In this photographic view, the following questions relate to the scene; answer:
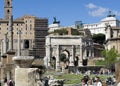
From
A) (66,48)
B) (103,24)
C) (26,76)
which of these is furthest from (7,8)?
(26,76)

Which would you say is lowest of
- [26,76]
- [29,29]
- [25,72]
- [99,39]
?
[26,76]

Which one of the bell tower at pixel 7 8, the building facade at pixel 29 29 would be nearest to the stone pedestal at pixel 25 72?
the building facade at pixel 29 29

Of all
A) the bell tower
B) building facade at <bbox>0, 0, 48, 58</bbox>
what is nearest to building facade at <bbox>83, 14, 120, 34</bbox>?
building facade at <bbox>0, 0, 48, 58</bbox>

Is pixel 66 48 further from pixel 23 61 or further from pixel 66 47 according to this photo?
pixel 23 61

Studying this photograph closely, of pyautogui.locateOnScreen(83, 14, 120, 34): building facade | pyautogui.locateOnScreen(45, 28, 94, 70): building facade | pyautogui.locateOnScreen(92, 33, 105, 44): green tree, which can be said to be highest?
pyautogui.locateOnScreen(83, 14, 120, 34): building facade

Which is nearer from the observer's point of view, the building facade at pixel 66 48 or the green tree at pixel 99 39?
the building facade at pixel 66 48

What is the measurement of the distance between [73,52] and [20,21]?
→ 40248 millimetres

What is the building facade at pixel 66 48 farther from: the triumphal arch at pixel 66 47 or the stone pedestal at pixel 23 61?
the stone pedestal at pixel 23 61

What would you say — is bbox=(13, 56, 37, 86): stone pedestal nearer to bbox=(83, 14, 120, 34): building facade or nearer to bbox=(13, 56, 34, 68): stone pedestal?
bbox=(13, 56, 34, 68): stone pedestal

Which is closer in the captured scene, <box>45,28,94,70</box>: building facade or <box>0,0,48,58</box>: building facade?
<box>45,28,94,70</box>: building facade

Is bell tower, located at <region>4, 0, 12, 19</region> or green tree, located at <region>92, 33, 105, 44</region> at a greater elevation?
bell tower, located at <region>4, 0, 12, 19</region>

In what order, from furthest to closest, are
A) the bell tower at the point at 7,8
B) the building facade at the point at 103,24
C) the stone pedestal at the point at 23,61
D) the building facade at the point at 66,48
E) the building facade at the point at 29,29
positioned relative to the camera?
the building facade at the point at 103,24 < the bell tower at the point at 7,8 < the building facade at the point at 29,29 < the building facade at the point at 66,48 < the stone pedestal at the point at 23,61

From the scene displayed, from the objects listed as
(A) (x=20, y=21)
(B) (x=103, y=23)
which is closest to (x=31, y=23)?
(A) (x=20, y=21)

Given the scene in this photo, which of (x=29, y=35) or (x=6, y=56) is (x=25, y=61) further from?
(x=29, y=35)
